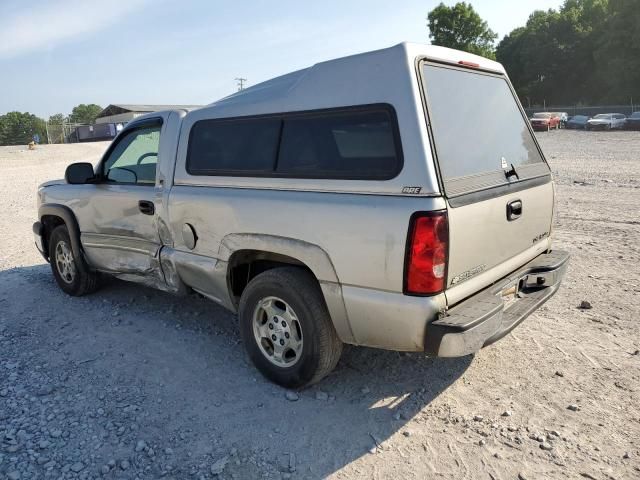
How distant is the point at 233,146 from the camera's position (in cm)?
387

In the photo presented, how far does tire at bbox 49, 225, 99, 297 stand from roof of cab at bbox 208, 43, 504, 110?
2419 mm

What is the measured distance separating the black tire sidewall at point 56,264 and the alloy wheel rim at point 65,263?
3 centimetres

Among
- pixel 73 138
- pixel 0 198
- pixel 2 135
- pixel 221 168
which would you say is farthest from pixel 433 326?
pixel 2 135

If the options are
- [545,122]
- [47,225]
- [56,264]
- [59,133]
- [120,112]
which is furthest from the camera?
[120,112]

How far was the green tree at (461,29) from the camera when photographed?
5238cm

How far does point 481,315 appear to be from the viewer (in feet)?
9.53

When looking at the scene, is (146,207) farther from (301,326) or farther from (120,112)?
(120,112)

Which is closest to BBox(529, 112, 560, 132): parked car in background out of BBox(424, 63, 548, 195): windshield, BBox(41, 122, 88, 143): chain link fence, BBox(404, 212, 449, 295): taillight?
BBox(424, 63, 548, 195): windshield

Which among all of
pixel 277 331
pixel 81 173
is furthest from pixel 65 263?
pixel 277 331

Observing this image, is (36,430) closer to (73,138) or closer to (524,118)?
(524,118)

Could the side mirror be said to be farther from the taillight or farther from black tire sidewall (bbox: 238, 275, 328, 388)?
the taillight

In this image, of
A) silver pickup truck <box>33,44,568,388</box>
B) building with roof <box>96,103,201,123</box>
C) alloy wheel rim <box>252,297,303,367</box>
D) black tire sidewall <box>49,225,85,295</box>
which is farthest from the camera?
building with roof <box>96,103,201,123</box>

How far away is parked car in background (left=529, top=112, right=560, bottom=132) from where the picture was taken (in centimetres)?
3909

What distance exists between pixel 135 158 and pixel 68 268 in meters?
1.59
